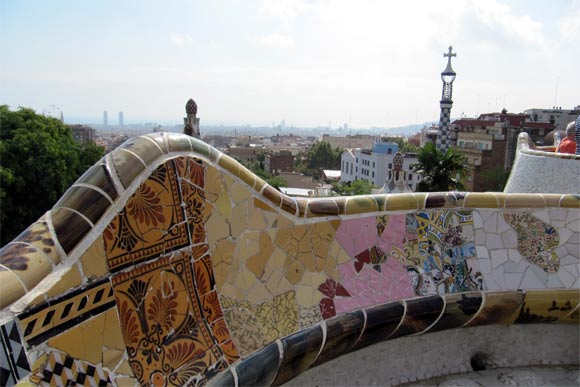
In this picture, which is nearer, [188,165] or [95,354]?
[95,354]

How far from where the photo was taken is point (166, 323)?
238cm

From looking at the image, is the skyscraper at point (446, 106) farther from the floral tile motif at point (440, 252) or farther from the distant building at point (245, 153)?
the distant building at point (245, 153)

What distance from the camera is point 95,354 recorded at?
6.72ft

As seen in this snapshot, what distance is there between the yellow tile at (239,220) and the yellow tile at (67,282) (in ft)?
3.29

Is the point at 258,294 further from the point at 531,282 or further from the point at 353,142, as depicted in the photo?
the point at 353,142

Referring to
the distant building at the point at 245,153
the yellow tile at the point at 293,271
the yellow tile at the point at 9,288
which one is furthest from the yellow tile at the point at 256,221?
the distant building at the point at 245,153

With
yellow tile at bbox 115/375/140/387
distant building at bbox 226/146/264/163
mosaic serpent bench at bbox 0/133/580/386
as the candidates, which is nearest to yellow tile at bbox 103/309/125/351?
mosaic serpent bench at bbox 0/133/580/386

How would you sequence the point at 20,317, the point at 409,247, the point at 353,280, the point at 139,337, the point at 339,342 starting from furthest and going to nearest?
the point at 409,247 < the point at 353,280 < the point at 339,342 < the point at 139,337 < the point at 20,317

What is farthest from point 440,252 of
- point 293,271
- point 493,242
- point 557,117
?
point 557,117

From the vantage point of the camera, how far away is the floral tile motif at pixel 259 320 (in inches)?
107

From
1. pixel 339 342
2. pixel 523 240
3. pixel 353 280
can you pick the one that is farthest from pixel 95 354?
pixel 523 240

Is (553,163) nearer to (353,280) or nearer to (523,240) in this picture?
(523,240)

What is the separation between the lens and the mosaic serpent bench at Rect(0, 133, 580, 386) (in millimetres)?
1973

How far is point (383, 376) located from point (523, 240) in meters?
1.46
